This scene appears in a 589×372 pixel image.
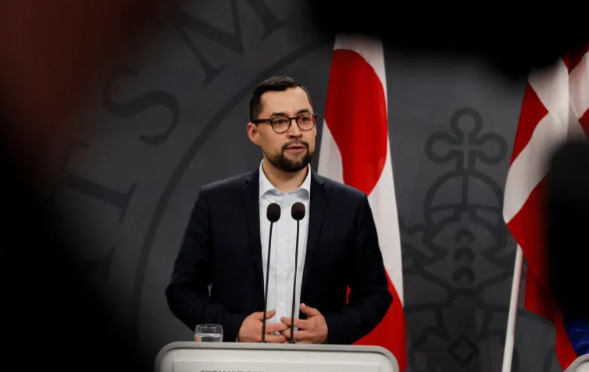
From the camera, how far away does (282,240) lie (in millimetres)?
3043

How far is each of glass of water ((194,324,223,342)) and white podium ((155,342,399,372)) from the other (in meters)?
0.25

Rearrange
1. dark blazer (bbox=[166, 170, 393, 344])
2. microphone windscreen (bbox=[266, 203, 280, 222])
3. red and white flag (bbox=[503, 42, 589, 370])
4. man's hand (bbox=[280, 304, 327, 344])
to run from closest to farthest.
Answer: microphone windscreen (bbox=[266, 203, 280, 222]) < man's hand (bbox=[280, 304, 327, 344]) < dark blazer (bbox=[166, 170, 393, 344]) < red and white flag (bbox=[503, 42, 589, 370])

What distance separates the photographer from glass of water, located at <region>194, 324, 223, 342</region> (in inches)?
89.8

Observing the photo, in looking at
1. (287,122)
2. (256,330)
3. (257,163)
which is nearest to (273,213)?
(256,330)

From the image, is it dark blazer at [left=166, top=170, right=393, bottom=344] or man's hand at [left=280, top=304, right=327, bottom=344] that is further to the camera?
dark blazer at [left=166, top=170, right=393, bottom=344]

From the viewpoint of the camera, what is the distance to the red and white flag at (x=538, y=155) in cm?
A: 376

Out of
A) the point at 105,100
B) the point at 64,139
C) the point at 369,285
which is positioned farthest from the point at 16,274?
the point at 369,285

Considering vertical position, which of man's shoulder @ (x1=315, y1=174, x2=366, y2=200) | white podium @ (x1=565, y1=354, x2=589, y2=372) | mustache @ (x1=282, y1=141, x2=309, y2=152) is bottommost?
white podium @ (x1=565, y1=354, x2=589, y2=372)

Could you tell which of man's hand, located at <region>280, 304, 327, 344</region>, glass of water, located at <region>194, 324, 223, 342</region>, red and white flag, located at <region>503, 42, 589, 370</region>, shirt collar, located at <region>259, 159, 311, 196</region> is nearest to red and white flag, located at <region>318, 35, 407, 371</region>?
red and white flag, located at <region>503, 42, 589, 370</region>

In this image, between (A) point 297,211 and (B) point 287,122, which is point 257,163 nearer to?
(B) point 287,122

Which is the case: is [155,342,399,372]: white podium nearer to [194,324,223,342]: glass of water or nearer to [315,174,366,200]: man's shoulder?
[194,324,223,342]: glass of water

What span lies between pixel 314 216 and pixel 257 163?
90cm

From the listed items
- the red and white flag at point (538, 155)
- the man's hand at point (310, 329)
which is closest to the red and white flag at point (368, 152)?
the red and white flag at point (538, 155)

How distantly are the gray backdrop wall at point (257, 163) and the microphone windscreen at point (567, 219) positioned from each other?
0.26 m
